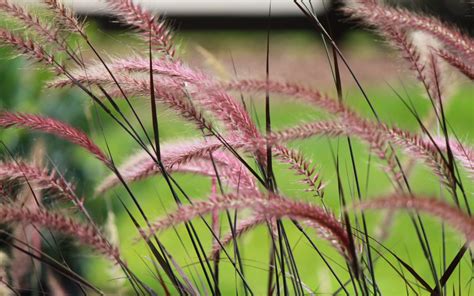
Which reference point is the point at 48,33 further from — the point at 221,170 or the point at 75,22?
the point at 221,170

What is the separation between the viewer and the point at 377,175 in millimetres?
7992

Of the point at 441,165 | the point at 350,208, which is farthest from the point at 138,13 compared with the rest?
the point at 350,208

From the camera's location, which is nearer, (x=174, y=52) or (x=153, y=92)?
(x=153, y=92)

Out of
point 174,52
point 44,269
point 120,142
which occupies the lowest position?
point 120,142

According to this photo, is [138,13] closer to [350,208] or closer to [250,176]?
[250,176]

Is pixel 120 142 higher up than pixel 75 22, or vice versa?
pixel 75 22

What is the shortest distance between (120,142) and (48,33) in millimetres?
6657

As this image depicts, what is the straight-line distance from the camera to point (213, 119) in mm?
1661

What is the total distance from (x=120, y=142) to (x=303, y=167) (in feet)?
22.3

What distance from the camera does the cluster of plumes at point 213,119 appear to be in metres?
1.37

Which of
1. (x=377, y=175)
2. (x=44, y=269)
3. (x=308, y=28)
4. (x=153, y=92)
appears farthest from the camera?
(x=308, y=28)

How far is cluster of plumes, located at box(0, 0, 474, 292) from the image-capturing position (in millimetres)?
1368

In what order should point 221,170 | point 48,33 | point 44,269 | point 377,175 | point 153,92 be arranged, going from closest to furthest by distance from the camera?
point 153,92
point 48,33
point 221,170
point 44,269
point 377,175

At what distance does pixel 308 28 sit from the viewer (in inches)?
552
